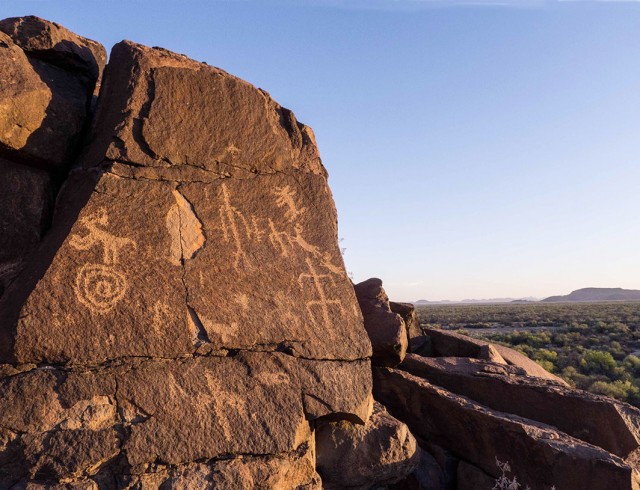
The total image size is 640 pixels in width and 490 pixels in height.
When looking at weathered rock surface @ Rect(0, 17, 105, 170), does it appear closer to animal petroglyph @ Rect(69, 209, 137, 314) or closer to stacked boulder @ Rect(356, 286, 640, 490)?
animal petroglyph @ Rect(69, 209, 137, 314)

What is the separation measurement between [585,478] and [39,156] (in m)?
5.09

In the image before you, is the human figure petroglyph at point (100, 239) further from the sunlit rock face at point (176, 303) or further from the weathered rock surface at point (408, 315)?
the weathered rock surface at point (408, 315)

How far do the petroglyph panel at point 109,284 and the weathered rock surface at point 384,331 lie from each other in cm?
267

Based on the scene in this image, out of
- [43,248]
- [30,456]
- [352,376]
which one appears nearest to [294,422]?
[352,376]

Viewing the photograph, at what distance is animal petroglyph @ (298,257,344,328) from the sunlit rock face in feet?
0.05

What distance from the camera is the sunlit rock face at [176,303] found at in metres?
3.19

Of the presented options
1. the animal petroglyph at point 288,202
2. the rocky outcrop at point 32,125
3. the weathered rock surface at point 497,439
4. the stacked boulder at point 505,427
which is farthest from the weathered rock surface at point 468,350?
the rocky outcrop at point 32,125

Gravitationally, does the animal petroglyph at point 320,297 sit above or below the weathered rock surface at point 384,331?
above

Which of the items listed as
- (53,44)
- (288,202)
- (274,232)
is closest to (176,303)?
(274,232)

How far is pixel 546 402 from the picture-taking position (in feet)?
16.2

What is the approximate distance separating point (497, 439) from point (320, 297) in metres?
2.05

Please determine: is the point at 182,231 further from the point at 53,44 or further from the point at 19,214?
the point at 53,44

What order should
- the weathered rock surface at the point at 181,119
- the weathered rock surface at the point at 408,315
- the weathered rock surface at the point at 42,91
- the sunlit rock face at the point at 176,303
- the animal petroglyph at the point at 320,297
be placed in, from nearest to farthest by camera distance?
the sunlit rock face at the point at 176,303 → the weathered rock surface at the point at 42,91 → the weathered rock surface at the point at 181,119 → the animal petroglyph at the point at 320,297 → the weathered rock surface at the point at 408,315

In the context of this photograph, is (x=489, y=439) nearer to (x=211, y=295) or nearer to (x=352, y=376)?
(x=352, y=376)
